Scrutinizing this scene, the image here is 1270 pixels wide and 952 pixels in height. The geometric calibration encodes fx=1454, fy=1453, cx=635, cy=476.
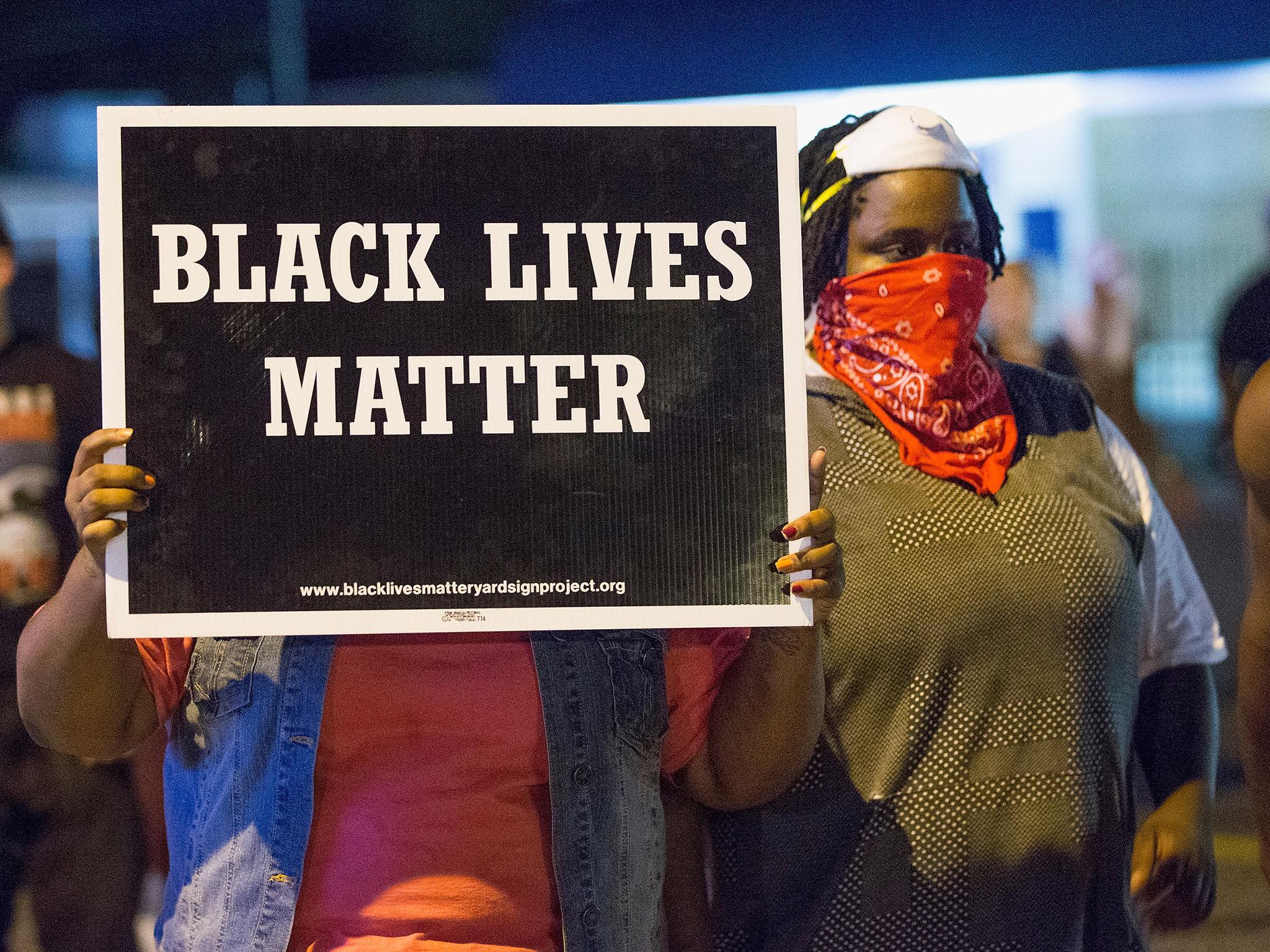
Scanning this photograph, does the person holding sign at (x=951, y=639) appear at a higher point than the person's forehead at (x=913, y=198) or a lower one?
lower

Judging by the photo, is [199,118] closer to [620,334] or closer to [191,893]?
[620,334]

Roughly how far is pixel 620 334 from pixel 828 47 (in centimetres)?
319

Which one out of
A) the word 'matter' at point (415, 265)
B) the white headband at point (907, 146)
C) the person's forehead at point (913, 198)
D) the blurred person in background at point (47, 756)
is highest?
the white headband at point (907, 146)

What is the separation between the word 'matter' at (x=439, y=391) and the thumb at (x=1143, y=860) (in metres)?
1.05

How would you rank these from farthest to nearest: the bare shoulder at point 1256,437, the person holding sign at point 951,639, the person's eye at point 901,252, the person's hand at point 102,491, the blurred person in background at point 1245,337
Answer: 1. the blurred person in background at point 1245,337
2. the bare shoulder at point 1256,437
3. the person's eye at point 901,252
4. the person holding sign at point 951,639
5. the person's hand at point 102,491

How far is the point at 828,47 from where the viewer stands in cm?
451

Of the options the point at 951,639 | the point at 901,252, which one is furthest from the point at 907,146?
the point at 951,639

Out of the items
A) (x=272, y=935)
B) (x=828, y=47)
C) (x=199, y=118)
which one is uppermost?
(x=828, y=47)

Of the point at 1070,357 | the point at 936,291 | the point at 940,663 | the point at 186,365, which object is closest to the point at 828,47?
the point at 1070,357

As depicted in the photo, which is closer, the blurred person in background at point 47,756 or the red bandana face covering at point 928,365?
the red bandana face covering at point 928,365

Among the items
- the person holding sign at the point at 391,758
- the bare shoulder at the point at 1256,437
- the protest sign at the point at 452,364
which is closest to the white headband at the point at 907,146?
the protest sign at the point at 452,364

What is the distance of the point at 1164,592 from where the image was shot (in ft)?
7.00

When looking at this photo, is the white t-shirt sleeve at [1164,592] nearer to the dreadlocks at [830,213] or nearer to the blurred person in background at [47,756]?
the dreadlocks at [830,213]

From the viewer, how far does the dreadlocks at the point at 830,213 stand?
2.10m
